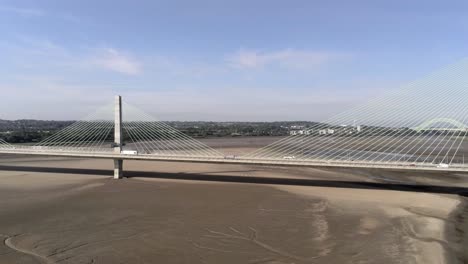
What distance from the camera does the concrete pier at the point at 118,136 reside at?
26.2 meters

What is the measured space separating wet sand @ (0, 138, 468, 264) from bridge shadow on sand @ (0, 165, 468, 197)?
738 millimetres

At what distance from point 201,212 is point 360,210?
7.28 meters

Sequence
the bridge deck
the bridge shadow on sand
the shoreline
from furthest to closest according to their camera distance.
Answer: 1. the bridge shadow on sand
2. the bridge deck
3. the shoreline

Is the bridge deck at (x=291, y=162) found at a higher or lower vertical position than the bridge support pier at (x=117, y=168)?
higher

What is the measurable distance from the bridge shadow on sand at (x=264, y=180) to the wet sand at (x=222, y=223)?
0.74 m

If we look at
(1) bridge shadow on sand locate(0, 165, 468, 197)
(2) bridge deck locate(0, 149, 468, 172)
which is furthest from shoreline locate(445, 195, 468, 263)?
(1) bridge shadow on sand locate(0, 165, 468, 197)

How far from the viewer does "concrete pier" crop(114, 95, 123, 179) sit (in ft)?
85.8

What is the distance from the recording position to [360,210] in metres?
16.5

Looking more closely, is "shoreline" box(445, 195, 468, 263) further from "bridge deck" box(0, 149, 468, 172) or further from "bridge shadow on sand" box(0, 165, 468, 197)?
"bridge shadow on sand" box(0, 165, 468, 197)

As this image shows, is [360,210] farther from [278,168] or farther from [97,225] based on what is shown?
[278,168]

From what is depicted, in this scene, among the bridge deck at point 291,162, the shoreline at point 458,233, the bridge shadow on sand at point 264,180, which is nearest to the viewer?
the shoreline at point 458,233

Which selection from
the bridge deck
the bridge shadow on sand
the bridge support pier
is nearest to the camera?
the bridge deck

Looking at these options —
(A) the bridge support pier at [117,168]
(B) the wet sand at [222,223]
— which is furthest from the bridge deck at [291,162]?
(B) the wet sand at [222,223]

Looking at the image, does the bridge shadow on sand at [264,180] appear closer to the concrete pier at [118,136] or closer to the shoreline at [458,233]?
the concrete pier at [118,136]
